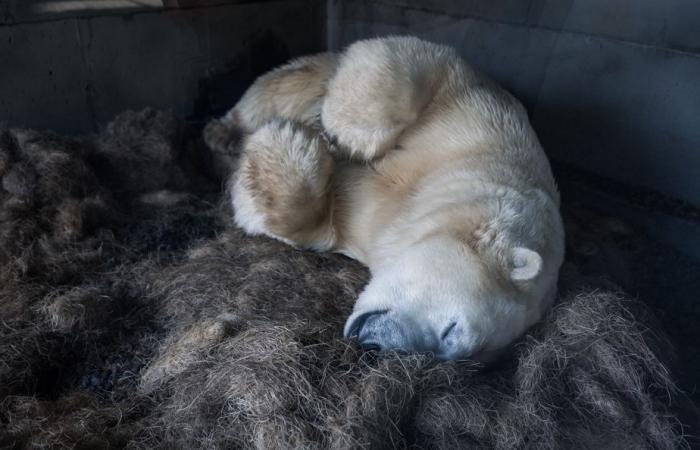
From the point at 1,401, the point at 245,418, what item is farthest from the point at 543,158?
the point at 1,401

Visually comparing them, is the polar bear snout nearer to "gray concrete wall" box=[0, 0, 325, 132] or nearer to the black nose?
the black nose

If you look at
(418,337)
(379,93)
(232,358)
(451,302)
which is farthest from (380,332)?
(379,93)

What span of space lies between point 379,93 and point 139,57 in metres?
1.83


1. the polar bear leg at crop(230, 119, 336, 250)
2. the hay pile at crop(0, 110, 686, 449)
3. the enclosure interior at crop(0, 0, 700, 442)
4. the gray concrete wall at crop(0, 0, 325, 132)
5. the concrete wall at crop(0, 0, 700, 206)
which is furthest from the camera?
the gray concrete wall at crop(0, 0, 325, 132)

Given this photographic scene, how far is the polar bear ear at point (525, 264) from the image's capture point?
1919mm

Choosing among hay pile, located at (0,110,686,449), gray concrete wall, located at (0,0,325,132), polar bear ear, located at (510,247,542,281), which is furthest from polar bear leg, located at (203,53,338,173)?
polar bear ear, located at (510,247,542,281)

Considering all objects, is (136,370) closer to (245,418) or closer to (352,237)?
(245,418)

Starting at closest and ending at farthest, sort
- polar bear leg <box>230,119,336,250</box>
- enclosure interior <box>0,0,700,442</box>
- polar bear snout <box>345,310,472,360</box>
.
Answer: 1. polar bear snout <box>345,310,472,360</box>
2. polar bear leg <box>230,119,336,250</box>
3. enclosure interior <box>0,0,700,442</box>

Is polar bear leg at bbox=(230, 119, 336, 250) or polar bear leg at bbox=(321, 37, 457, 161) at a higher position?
polar bear leg at bbox=(321, 37, 457, 161)

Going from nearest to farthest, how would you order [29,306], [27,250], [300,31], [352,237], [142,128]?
[29,306]
[27,250]
[352,237]
[142,128]
[300,31]

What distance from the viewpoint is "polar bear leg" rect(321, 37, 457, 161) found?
2.82m

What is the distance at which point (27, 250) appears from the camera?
8.55 feet

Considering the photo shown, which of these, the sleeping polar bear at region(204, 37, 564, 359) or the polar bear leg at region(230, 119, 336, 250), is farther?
the polar bear leg at region(230, 119, 336, 250)

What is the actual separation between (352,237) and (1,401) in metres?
1.65
